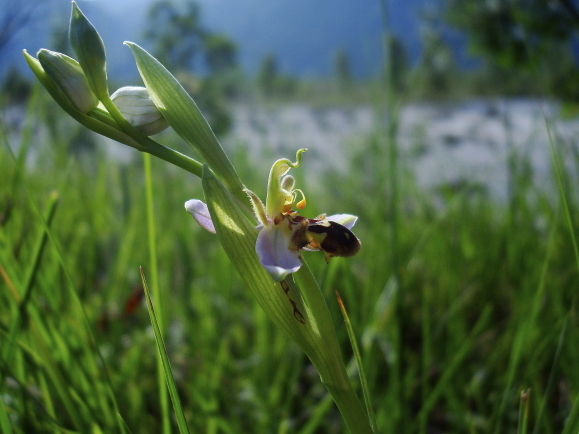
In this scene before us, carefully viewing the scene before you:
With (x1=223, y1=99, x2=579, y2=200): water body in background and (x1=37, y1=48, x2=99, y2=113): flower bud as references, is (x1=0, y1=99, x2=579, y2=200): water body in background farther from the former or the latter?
(x1=37, y1=48, x2=99, y2=113): flower bud

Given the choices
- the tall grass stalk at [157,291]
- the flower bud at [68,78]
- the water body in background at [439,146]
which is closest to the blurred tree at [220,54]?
the water body in background at [439,146]

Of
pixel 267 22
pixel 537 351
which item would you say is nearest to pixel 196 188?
pixel 537 351

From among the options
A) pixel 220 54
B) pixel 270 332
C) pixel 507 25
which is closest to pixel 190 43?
pixel 220 54

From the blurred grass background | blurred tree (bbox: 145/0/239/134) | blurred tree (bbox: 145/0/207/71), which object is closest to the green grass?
the blurred grass background

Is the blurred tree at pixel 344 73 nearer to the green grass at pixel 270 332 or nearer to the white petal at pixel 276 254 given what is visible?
the green grass at pixel 270 332

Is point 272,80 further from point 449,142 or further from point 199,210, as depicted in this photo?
point 199,210
